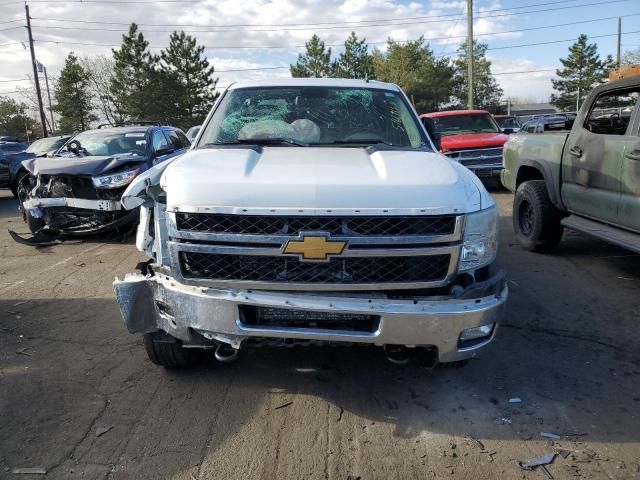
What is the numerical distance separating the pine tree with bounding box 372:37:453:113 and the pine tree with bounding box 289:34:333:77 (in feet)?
21.3

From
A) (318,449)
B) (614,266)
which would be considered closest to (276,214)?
(318,449)

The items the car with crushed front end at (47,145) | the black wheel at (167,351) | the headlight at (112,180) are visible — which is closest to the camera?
the black wheel at (167,351)

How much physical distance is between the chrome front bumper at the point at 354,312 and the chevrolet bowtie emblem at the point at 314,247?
9.3 inches

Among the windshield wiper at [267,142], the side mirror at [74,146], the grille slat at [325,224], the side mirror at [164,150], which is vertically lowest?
the grille slat at [325,224]

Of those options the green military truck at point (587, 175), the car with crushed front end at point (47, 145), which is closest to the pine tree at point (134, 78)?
the car with crushed front end at point (47, 145)

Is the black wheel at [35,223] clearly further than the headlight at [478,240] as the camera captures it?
Yes

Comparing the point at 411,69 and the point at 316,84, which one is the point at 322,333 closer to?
the point at 316,84

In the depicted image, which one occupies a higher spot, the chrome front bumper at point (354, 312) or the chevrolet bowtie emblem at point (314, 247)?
the chevrolet bowtie emblem at point (314, 247)

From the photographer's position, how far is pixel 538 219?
21.1 ft

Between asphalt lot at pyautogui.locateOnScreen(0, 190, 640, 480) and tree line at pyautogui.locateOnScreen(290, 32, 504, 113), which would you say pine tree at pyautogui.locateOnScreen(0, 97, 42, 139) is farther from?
asphalt lot at pyautogui.locateOnScreen(0, 190, 640, 480)

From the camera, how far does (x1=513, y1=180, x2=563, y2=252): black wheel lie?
639cm

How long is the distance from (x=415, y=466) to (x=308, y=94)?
9.73 ft

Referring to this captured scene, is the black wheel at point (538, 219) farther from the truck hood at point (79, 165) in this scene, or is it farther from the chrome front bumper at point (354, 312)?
the truck hood at point (79, 165)

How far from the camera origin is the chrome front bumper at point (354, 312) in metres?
2.76
